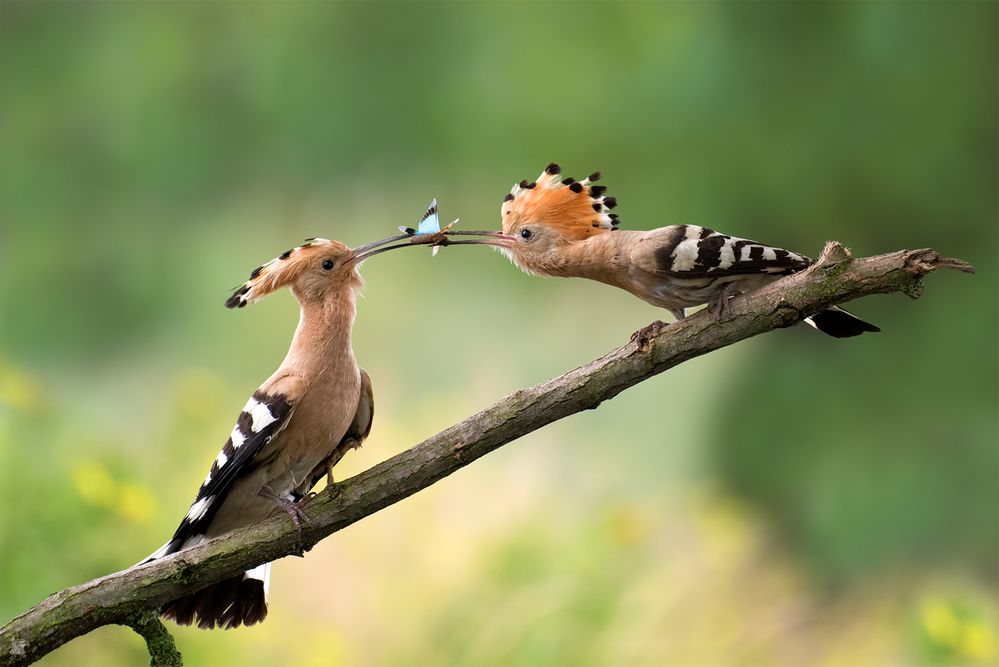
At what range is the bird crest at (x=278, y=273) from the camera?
1.73 meters

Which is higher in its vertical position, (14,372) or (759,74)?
(14,372)

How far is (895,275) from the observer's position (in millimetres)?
1411

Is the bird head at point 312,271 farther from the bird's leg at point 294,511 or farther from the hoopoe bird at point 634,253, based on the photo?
Result: the bird's leg at point 294,511

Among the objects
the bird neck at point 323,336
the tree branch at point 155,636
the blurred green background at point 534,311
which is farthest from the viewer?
the blurred green background at point 534,311

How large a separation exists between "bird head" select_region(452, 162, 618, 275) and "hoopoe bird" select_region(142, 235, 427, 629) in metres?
0.21

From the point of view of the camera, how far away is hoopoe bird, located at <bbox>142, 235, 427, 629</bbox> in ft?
5.46

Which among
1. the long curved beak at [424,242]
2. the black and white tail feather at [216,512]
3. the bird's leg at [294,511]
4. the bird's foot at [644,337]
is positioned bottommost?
the bird's foot at [644,337]

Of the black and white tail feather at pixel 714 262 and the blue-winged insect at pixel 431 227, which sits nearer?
the black and white tail feather at pixel 714 262

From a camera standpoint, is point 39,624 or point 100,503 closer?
point 39,624

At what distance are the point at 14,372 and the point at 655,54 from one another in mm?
2335

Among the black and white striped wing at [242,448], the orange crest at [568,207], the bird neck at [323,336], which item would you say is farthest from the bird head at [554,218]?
the black and white striped wing at [242,448]

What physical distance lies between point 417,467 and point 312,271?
1.38ft

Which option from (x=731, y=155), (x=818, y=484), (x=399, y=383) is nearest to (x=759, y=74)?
(x=731, y=155)

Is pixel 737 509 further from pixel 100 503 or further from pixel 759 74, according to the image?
pixel 100 503
